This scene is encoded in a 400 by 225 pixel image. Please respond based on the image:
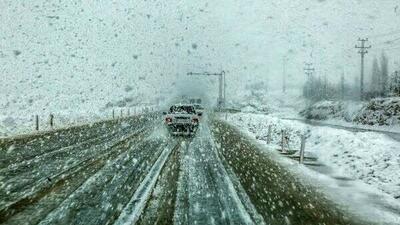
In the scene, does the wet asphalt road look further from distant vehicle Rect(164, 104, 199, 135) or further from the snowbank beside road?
the snowbank beside road

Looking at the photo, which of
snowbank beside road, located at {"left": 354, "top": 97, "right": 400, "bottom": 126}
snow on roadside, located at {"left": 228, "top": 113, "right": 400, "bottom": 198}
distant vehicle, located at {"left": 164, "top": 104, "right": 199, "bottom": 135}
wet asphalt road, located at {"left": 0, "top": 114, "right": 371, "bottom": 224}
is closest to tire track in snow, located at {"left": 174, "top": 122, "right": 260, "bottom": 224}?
wet asphalt road, located at {"left": 0, "top": 114, "right": 371, "bottom": 224}

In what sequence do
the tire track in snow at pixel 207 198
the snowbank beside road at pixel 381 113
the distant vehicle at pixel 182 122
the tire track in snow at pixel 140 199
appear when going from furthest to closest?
the snowbank beside road at pixel 381 113 < the distant vehicle at pixel 182 122 < the tire track in snow at pixel 207 198 < the tire track in snow at pixel 140 199

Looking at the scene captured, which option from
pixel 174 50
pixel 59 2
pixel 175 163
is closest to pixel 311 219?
pixel 175 163

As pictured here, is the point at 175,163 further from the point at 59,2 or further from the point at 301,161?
the point at 59,2

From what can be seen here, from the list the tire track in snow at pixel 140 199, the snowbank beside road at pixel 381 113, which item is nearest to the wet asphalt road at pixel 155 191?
the tire track in snow at pixel 140 199

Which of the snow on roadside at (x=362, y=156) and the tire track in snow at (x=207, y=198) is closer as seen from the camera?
the tire track in snow at (x=207, y=198)

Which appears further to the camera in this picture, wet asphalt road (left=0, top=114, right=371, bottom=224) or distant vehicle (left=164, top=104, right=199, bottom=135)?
distant vehicle (left=164, top=104, right=199, bottom=135)

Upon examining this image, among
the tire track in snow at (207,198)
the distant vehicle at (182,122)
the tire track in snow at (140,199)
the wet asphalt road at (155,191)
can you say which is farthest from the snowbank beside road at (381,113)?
the tire track in snow at (140,199)

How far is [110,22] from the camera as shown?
129 meters

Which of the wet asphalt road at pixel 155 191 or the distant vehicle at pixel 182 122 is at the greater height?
the distant vehicle at pixel 182 122

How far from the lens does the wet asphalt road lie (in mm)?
7512

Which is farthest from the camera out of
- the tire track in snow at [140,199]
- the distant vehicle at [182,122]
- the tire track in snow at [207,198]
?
the distant vehicle at [182,122]

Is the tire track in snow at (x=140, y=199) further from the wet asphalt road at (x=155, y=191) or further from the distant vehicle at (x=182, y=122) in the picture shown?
the distant vehicle at (x=182, y=122)

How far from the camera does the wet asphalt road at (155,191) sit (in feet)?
24.6
